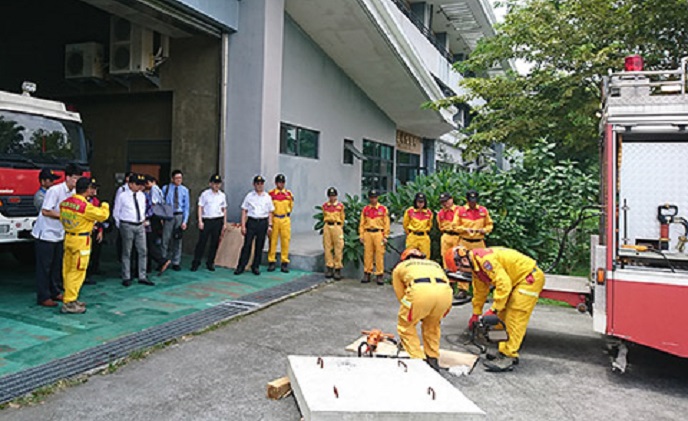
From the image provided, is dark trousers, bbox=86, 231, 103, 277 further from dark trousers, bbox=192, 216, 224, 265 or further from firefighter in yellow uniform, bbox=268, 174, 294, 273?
firefighter in yellow uniform, bbox=268, 174, 294, 273

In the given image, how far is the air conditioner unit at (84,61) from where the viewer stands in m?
11.6

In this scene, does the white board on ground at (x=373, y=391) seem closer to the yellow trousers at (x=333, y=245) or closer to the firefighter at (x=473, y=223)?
the firefighter at (x=473, y=223)

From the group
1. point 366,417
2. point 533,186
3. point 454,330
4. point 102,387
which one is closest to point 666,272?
point 454,330

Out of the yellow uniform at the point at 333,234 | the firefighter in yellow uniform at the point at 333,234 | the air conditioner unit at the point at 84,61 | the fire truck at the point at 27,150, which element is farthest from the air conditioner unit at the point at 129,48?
the yellow uniform at the point at 333,234

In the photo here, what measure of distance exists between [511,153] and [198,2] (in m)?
8.55

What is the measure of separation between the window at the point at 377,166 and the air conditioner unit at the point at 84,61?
9.18 m

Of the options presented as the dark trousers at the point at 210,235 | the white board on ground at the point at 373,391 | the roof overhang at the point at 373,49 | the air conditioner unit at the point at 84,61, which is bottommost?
the white board on ground at the point at 373,391

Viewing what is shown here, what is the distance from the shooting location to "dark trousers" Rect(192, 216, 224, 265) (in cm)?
958

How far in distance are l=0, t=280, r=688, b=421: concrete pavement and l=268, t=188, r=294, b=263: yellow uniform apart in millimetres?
2760

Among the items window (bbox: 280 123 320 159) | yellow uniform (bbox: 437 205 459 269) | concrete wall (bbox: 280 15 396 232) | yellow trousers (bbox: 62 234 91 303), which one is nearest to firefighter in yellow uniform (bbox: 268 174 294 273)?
concrete wall (bbox: 280 15 396 232)

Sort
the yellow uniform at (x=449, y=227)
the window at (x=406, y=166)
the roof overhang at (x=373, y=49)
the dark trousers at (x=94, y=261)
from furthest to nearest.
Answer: the window at (x=406, y=166) < the roof overhang at (x=373, y=49) < the yellow uniform at (x=449, y=227) < the dark trousers at (x=94, y=261)

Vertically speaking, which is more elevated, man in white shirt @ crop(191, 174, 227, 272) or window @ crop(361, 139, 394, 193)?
window @ crop(361, 139, 394, 193)

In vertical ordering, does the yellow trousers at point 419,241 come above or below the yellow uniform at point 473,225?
below

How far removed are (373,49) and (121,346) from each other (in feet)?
36.4
